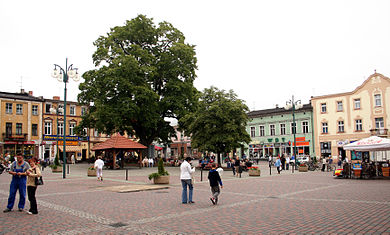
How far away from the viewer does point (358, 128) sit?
48.5 metres

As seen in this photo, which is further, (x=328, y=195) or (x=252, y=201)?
(x=328, y=195)

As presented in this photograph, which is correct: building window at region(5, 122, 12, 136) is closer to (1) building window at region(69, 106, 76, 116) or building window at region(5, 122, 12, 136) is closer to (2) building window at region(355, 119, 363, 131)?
(1) building window at region(69, 106, 76, 116)

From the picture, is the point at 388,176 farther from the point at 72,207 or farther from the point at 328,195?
the point at 72,207

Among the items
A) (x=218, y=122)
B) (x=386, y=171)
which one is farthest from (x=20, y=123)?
(x=386, y=171)

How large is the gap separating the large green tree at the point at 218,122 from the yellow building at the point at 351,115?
23.0 meters

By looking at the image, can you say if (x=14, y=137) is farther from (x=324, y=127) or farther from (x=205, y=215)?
(x=205, y=215)

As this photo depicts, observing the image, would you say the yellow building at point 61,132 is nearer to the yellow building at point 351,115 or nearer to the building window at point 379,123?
the yellow building at point 351,115

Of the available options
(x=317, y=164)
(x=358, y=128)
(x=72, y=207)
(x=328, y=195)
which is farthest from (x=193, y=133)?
(x=358, y=128)

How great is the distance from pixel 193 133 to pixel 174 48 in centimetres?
1062

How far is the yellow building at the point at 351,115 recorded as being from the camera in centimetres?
4644

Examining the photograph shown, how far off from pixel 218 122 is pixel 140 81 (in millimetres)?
10188

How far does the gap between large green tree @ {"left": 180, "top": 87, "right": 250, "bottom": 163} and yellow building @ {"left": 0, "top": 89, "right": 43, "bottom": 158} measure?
97.8 feet

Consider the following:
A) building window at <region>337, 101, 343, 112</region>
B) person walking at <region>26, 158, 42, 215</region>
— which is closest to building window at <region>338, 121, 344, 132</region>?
building window at <region>337, 101, 343, 112</region>

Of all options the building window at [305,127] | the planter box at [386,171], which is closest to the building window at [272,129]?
the building window at [305,127]
